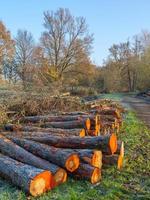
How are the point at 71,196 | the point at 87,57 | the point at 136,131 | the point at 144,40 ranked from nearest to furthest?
the point at 71,196 < the point at 136,131 < the point at 87,57 < the point at 144,40

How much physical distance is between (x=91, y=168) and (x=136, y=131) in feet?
20.6

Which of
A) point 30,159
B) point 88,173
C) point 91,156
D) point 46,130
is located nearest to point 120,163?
point 91,156

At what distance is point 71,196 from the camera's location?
5.63 meters

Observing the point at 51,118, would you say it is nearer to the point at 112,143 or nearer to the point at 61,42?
the point at 112,143

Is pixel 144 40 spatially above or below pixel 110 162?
→ above

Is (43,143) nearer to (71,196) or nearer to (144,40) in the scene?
(71,196)

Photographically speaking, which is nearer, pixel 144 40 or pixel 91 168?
pixel 91 168

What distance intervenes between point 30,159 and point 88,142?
1.37m

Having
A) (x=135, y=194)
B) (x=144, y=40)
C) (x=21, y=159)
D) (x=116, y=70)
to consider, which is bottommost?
(x=135, y=194)

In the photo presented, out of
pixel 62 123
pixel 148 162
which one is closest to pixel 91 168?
pixel 148 162

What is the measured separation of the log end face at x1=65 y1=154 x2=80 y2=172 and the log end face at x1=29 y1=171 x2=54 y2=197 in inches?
20.7

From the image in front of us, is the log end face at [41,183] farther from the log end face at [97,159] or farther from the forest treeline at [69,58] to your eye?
the forest treeline at [69,58]

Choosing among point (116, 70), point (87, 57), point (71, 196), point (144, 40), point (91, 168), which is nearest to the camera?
point (71, 196)

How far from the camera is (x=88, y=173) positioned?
6.40 metres
